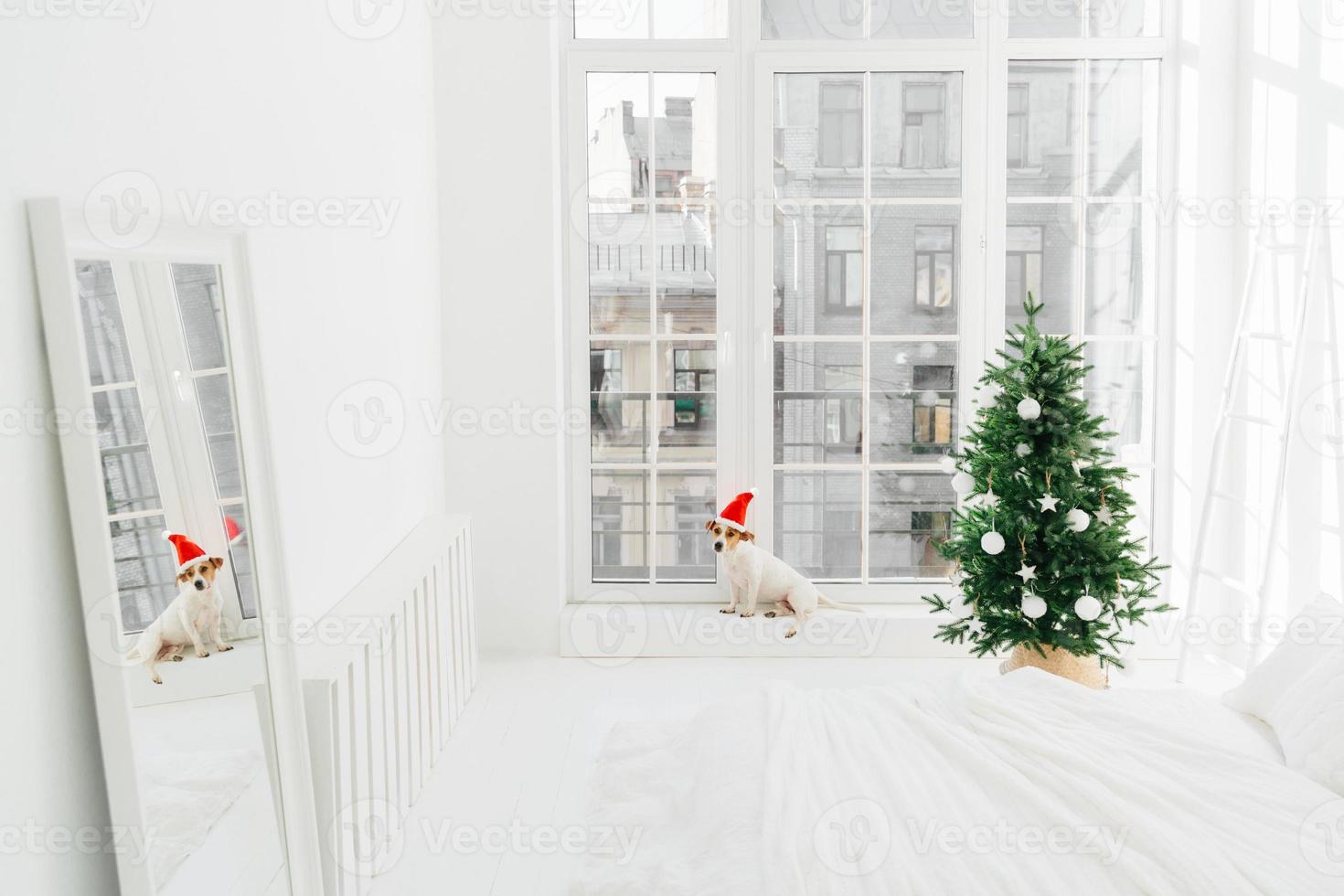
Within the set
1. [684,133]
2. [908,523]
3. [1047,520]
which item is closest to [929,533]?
[908,523]

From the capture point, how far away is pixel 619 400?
421 cm

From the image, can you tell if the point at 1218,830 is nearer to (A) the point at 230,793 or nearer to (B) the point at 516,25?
(A) the point at 230,793

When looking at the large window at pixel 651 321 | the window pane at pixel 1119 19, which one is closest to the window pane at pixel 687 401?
the large window at pixel 651 321

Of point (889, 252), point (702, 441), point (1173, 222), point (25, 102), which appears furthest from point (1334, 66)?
point (25, 102)

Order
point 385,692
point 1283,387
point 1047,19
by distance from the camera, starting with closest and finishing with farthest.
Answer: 1. point 385,692
2. point 1283,387
3. point 1047,19

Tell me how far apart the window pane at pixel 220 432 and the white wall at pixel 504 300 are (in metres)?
2.18

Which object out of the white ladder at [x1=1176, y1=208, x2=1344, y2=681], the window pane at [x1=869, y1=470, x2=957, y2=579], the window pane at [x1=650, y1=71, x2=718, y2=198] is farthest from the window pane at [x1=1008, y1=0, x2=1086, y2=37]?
the window pane at [x1=869, y1=470, x2=957, y2=579]

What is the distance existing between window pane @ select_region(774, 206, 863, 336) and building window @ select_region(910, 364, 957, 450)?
13.2 inches

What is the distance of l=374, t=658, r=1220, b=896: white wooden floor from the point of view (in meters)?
2.44

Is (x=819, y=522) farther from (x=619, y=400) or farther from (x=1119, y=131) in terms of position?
(x=1119, y=131)

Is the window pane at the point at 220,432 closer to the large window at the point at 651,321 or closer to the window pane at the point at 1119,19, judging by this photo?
the large window at the point at 651,321

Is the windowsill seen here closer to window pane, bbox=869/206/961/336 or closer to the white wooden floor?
the white wooden floor

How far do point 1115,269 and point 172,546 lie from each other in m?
3.64

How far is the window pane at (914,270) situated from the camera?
13.5 feet
